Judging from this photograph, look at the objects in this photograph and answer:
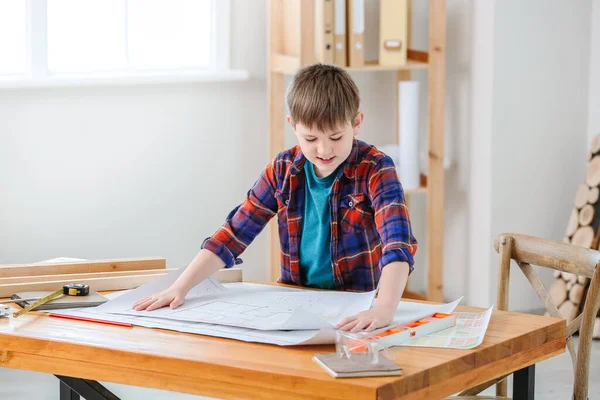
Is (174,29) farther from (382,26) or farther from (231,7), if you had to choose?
(382,26)

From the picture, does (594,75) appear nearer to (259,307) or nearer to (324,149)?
(324,149)

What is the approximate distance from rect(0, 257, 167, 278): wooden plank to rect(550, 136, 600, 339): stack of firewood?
2.30 m

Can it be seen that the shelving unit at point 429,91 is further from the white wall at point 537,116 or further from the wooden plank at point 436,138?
the white wall at point 537,116

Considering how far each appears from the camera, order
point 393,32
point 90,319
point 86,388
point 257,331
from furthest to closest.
Result: point 393,32 < point 86,388 < point 90,319 < point 257,331

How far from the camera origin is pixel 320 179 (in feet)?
5.99

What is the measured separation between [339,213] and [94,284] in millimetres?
526

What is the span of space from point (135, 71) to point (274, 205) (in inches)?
79.3

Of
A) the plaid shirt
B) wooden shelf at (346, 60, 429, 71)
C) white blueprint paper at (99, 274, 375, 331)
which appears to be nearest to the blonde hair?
the plaid shirt

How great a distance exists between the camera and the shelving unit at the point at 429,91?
3.63 meters

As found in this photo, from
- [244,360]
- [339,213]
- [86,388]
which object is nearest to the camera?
[244,360]

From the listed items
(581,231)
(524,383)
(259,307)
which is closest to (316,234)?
(259,307)

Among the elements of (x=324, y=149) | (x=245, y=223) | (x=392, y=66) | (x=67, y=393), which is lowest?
(x=67, y=393)

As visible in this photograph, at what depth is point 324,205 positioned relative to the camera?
181 cm

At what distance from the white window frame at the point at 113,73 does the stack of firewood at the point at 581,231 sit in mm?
1595
